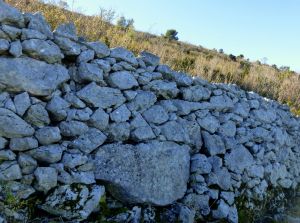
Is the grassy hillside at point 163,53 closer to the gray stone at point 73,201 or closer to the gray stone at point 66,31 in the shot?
the gray stone at point 66,31

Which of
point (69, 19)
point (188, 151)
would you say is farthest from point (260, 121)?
point (69, 19)

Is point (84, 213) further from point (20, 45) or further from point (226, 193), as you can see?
point (226, 193)

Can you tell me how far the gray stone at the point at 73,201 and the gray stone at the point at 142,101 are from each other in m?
1.13

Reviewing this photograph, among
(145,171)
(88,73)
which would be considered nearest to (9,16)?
(88,73)

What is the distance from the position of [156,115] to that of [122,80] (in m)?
0.68

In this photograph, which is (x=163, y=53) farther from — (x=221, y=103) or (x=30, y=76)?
(x=30, y=76)

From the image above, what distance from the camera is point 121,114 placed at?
16.4 feet

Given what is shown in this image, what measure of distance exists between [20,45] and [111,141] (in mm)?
1536

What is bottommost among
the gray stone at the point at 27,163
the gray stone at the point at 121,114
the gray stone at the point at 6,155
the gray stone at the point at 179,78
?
the gray stone at the point at 27,163

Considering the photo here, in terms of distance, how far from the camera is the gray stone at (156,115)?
17.5 feet

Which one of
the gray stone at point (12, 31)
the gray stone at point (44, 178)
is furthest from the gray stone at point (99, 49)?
the gray stone at point (44, 178)

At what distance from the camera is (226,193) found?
20.1 ft

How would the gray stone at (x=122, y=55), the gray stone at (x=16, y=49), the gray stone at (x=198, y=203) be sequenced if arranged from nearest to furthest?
the gray stone at (x=16, y=49) → the gray stone at (x=122, y=55) → the gray stone at (x=198, y=203)

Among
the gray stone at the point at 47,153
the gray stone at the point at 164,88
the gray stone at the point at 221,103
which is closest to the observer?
the gray stone at the point at 47,153
